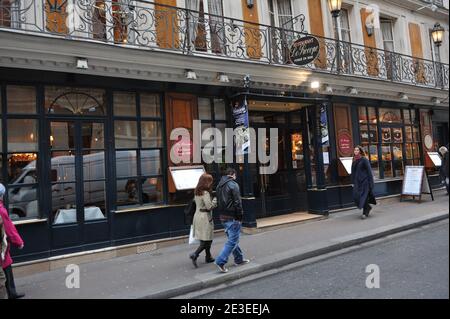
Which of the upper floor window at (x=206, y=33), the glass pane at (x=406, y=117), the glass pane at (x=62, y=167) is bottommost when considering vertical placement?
the glass pane at (x=62, y=167)

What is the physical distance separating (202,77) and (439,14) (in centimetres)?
1226

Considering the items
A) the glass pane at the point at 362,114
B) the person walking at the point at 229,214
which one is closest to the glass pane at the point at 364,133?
the glass pane at the point at 362,114

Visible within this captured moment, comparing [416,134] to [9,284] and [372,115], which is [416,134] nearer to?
[372,115]

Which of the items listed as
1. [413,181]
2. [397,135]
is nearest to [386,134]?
[397,135]

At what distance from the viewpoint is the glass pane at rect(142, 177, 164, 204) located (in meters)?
8.47

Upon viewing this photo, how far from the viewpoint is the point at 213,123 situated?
9445mm

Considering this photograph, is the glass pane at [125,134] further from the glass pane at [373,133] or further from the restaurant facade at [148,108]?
the glass pane at [373,133]

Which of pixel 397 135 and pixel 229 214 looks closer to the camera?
pixel 229 214

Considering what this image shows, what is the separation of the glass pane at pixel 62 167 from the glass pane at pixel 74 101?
2.71 feet

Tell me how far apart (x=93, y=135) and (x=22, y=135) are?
1.29m

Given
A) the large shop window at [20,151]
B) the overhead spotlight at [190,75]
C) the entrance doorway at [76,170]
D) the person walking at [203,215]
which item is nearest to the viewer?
the person walking at [203,215]

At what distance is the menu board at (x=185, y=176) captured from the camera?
8461mm

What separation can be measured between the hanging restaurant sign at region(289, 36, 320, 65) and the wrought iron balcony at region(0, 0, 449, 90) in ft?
0.98
